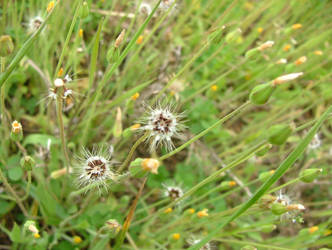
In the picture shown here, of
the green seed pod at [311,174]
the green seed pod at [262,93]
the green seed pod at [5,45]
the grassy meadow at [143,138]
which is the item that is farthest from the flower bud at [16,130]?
the green seed pod at [311,174]

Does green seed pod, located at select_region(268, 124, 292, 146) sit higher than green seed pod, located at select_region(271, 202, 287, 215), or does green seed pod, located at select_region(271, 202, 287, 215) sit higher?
green seed pod, located at select_region(268, 124, 292, 146)

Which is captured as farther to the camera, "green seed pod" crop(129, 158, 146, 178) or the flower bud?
the flower bud

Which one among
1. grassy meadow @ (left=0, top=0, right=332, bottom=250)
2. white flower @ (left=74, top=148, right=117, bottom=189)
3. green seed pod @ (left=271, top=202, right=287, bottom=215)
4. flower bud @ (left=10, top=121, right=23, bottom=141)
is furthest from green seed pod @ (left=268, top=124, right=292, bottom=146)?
flower bud @ (left=10, top=121, right=23, bottom=141)

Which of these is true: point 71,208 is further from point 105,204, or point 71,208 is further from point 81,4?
point 81,4

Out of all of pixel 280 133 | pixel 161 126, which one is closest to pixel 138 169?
pixel 161 126

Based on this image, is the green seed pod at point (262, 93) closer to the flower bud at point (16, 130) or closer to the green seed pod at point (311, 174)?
the green seed pod at point (311, 174)

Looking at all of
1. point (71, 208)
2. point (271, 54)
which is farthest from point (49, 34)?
point (271, 54)

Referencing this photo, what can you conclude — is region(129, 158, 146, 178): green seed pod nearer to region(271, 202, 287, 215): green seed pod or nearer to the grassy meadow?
the grassy meadow
